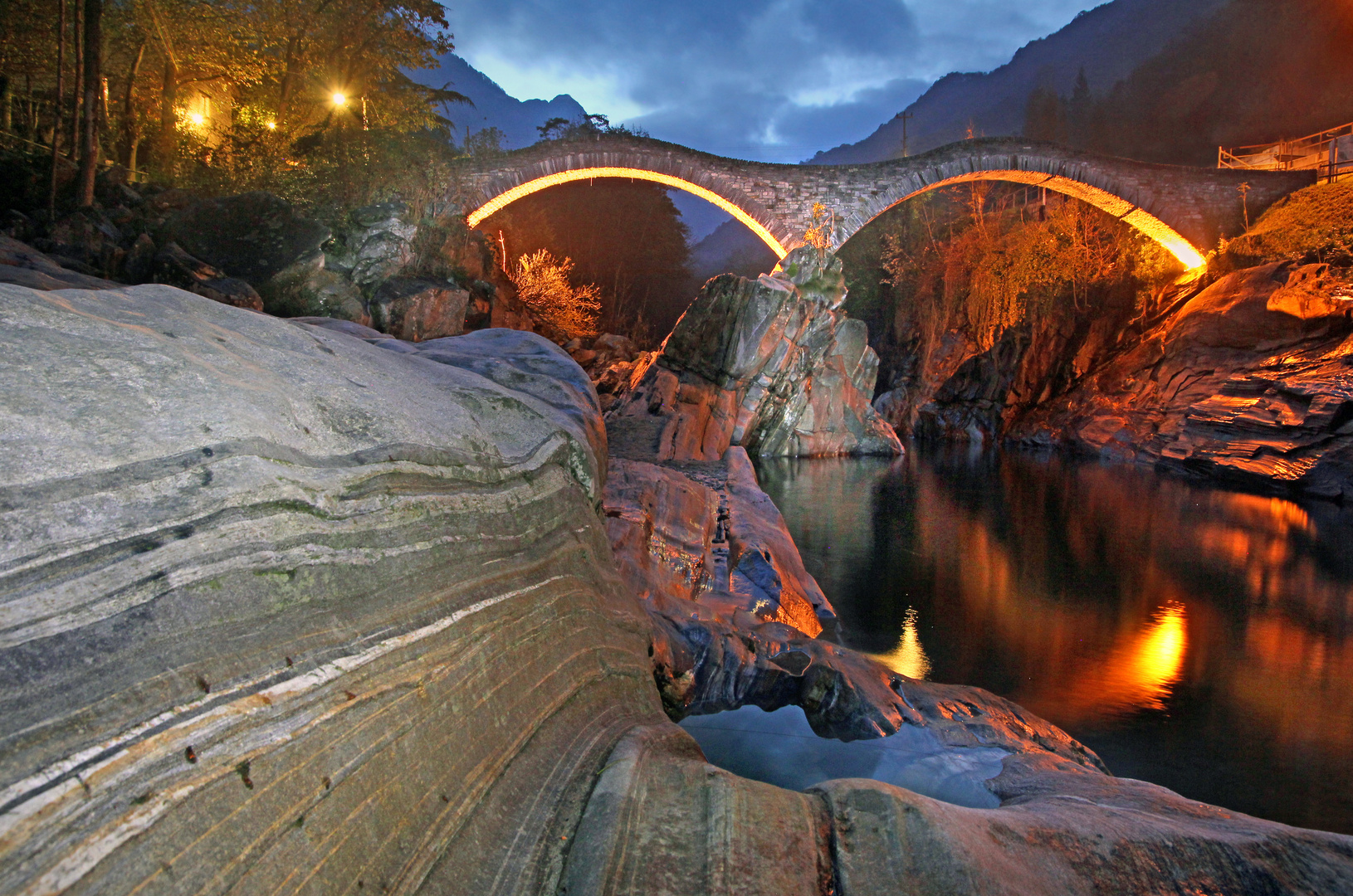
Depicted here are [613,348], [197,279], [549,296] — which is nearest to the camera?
[197,279]

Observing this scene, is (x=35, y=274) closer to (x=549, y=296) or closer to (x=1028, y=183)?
(x=549, y=296)

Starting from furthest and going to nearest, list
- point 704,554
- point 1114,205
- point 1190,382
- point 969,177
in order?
point 1114,205 → point 969,177 → point 1190,382 → point 704,554

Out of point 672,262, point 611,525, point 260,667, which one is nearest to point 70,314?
point 260,667

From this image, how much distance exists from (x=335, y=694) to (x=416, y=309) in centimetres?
1230

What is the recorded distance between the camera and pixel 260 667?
4.12ft

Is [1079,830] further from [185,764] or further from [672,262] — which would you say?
[672,262]

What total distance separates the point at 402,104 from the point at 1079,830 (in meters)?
22.1

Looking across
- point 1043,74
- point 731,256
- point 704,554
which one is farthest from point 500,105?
point 704,554

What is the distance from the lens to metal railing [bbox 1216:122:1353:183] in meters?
→ 21.6

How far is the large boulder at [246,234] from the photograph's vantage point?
32.4 feet

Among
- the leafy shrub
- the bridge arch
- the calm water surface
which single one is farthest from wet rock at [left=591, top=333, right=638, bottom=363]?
the calm water surface

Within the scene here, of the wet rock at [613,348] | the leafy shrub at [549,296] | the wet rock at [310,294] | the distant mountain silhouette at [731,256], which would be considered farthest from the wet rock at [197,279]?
the distant mountain silhouette at [731,256]

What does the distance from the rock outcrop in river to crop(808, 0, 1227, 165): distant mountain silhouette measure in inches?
2802

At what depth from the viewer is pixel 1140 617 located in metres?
6.40
